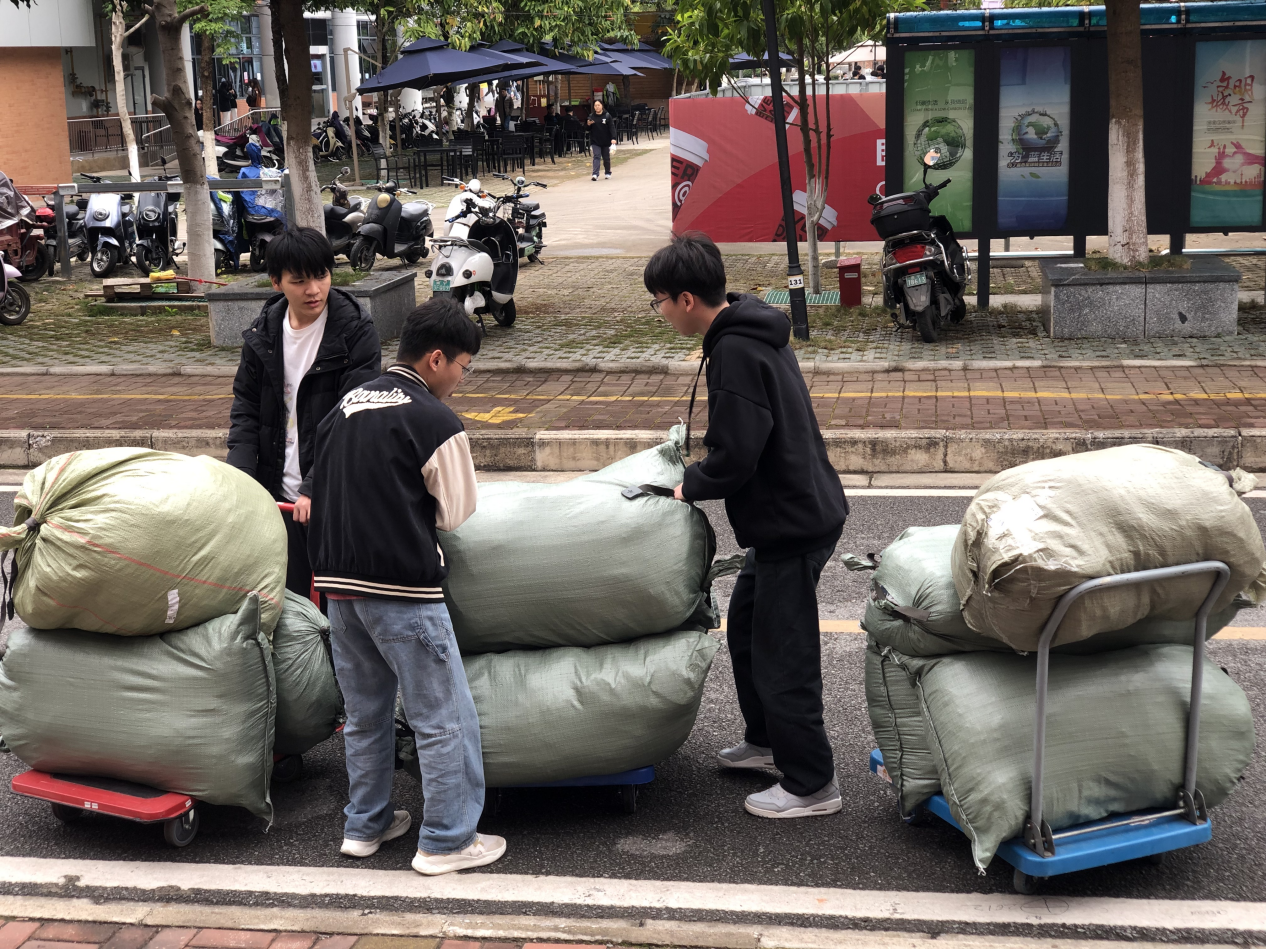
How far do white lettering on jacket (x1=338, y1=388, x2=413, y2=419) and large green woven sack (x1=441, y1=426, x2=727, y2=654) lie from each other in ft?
1.57

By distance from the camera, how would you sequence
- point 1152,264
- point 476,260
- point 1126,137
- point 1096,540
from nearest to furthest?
point 1096,540 < point 1126,137 < point 1152,264 < point 476,260

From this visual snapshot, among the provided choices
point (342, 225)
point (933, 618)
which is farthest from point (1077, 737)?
point (342, 225)

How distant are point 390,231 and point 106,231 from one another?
339 centimetres

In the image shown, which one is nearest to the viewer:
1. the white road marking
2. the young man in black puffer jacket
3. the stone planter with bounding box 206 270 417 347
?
the white road marking

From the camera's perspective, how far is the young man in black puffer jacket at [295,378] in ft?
14.3

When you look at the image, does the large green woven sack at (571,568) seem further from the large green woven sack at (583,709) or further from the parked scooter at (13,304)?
the parked scooter at (13,304)

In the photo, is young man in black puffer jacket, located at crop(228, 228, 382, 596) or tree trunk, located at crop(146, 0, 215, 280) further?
tree trunk, located at crop(146, 0, 215, 280)

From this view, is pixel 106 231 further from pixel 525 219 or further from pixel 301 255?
pixel 301 255

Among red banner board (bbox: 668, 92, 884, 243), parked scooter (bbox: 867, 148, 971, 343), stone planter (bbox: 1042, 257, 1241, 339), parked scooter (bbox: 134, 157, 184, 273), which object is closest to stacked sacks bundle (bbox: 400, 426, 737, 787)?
parked scooter (bbox: 867, 148, 971, 343)

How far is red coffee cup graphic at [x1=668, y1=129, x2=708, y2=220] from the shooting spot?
1616 centimetres

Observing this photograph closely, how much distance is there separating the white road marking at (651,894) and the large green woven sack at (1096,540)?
2.20 ft

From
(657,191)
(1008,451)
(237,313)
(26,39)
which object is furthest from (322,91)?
(1008,451)

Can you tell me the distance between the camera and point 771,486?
144 inches

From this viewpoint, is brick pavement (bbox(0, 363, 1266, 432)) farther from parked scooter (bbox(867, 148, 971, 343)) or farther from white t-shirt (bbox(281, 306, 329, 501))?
white t-shirt (bbox(281, 306, 329, 501))
